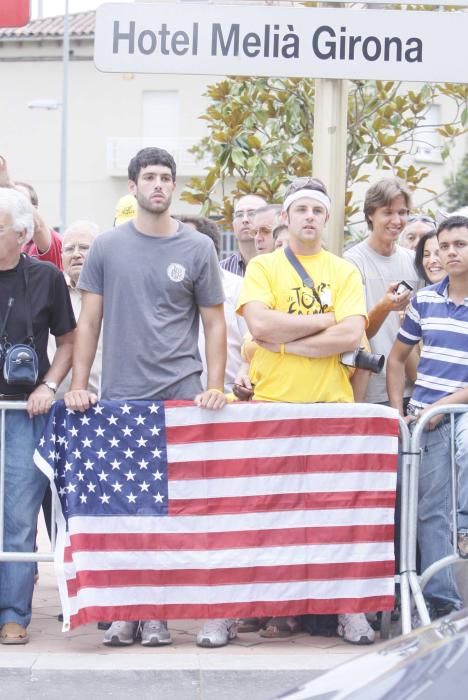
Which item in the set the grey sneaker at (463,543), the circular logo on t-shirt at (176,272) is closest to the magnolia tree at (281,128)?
the circular logo on t-shirt at (176,272)

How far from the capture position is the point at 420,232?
782cm

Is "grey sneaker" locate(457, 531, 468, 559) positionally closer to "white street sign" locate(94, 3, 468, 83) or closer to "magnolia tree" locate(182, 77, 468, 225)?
"white street sign" locate(94, 3, 468, 83)

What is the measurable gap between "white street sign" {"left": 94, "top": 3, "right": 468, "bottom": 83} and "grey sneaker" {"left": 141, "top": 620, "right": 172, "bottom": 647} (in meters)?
2.71

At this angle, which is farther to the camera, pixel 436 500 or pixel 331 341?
pixel 436 500

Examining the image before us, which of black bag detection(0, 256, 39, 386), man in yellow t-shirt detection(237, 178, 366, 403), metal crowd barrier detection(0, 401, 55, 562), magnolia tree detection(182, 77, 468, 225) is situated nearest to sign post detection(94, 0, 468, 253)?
man in yellow t-shirt detection(237, 178, 366, 403)

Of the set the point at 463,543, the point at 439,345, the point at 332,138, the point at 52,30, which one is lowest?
the point at 463,543

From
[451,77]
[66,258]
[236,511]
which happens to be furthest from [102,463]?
[451,77]

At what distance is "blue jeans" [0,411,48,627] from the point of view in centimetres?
631

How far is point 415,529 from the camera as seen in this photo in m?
6.29

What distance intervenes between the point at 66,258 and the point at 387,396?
1.93m

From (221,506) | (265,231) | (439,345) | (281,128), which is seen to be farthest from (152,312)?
(281,128)

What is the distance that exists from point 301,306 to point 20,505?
1678 mm

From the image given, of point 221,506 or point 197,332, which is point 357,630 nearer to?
point 221,506

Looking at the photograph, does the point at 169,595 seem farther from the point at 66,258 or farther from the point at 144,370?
the point at 66,258
